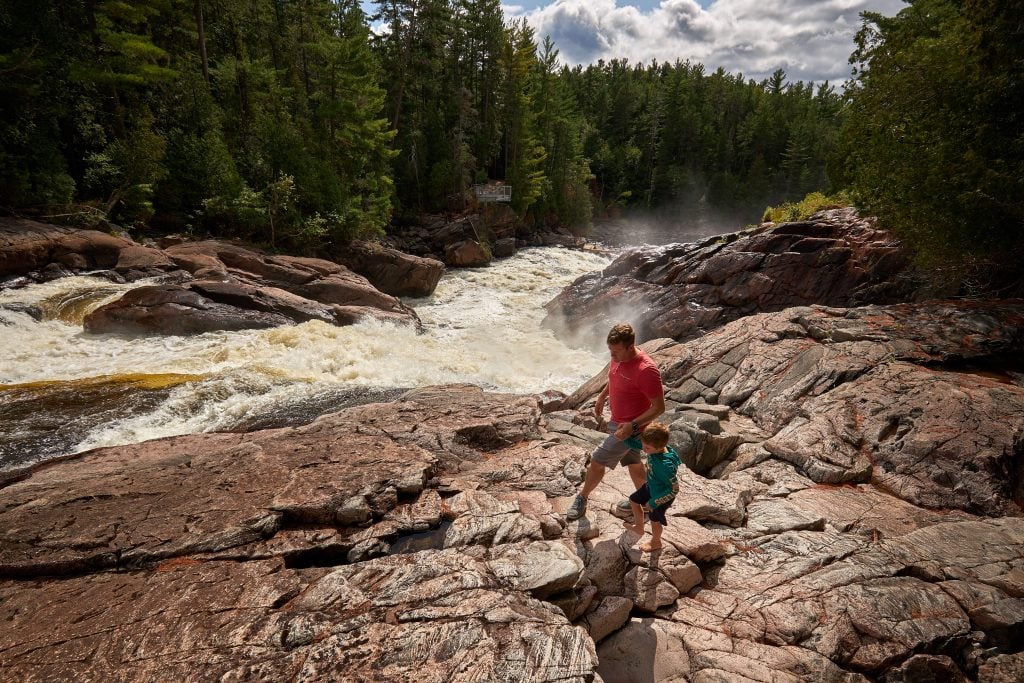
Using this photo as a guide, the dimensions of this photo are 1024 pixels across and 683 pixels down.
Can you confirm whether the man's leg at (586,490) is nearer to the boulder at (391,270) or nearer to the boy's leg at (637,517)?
the boy's leg at (637,517)

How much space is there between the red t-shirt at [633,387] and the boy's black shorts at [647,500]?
2.22 ft

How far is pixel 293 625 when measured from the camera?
2820 mm

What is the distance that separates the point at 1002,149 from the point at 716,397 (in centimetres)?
643

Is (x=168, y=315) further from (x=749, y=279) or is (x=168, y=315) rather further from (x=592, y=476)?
(x=749, y=279)

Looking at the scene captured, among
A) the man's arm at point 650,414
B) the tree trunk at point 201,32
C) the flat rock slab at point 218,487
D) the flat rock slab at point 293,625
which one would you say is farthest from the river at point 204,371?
the tree trunk at point 201,32

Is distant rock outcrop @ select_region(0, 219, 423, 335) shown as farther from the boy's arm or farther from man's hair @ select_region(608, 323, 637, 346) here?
the boy's arm

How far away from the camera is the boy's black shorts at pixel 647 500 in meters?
3.99

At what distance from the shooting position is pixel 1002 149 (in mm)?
7586

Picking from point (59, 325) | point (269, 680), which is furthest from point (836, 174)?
point (59, 325)

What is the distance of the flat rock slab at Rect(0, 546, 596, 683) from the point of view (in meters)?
2.55

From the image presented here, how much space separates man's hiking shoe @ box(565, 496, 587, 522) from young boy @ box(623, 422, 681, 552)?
641mm

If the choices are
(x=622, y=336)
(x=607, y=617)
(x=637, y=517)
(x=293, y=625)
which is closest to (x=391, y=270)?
(x=622, y=336)

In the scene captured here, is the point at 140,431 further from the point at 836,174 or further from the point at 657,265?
the point at 836,174

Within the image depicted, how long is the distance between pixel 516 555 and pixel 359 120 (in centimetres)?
2750
